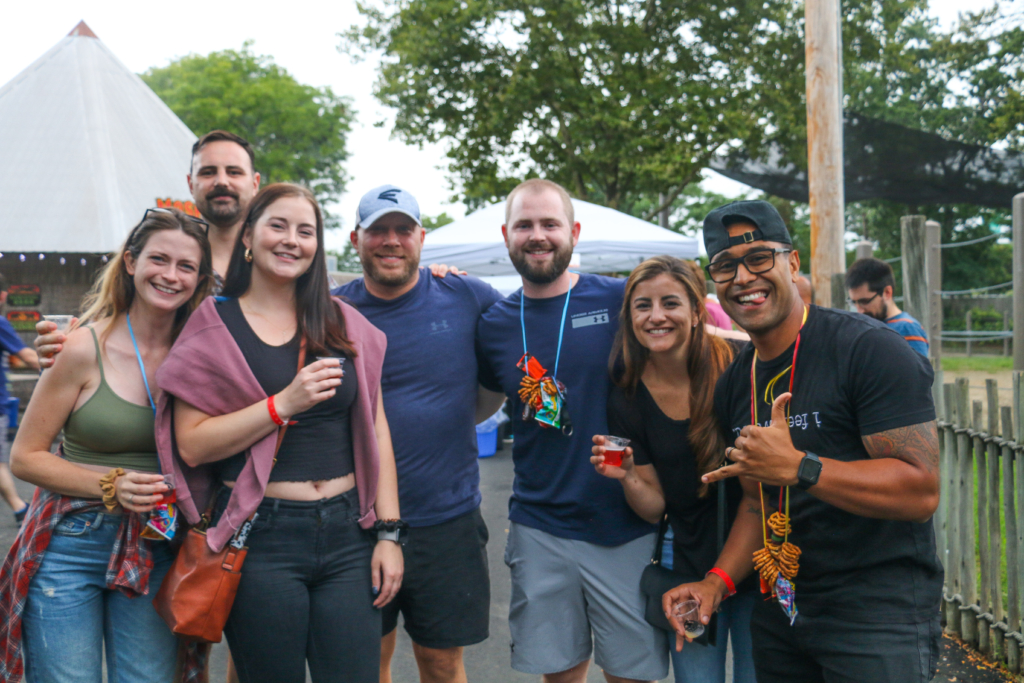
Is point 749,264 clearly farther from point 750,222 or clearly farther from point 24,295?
point 24,295

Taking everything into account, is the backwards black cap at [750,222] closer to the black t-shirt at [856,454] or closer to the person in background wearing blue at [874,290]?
the black t-shirt at [856,454]

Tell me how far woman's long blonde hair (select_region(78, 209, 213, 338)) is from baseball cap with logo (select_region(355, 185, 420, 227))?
0.67 meters

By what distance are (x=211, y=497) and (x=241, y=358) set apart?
48cm

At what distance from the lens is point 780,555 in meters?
2.27

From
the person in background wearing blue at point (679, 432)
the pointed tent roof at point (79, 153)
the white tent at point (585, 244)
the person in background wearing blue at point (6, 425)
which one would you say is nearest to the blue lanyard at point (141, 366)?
the person in background wearing blue at point (679, 432)

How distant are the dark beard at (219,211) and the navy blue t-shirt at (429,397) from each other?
4.00 ft

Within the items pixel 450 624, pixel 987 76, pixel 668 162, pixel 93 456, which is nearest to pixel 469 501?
pixel 450 624

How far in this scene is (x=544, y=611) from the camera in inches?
119

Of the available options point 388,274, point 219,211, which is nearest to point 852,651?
point 388,274

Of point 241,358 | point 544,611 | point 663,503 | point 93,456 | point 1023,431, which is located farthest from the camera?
point 1023,431

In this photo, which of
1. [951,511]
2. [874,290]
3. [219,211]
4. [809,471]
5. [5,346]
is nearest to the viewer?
[809,471]

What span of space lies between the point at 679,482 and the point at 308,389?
1357mm

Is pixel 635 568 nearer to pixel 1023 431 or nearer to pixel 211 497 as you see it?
pixel 211 497

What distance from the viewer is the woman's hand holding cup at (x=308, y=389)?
2.27 metres
